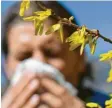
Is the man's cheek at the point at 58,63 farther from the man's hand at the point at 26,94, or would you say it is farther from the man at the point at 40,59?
the man's hand at the point at 26,94

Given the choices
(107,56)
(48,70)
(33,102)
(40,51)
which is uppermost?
(107,56)

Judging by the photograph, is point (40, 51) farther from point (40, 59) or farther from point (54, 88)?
point (54, 88)

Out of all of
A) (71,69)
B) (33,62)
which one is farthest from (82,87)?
(33,62)

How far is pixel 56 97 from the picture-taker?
2.50 meters

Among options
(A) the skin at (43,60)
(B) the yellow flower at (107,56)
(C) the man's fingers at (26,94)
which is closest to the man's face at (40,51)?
(A) the skin at (43,60)

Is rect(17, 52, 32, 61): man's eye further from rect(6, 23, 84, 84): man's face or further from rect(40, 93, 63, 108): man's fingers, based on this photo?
rect(40, 93, 63, 108): man's fingers

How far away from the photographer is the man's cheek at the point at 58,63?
249 cm

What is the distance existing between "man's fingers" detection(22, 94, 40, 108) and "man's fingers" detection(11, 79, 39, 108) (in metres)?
0.02

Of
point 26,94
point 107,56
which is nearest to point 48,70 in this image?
point 26,94

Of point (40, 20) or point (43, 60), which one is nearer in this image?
point (40, 20)

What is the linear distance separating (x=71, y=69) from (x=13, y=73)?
1.08 ft

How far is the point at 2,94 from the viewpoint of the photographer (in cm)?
260

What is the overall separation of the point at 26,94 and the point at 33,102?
6cm

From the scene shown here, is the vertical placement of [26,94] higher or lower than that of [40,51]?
lower
